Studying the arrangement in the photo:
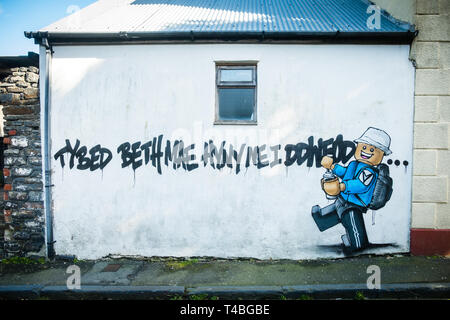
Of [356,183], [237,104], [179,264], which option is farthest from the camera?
[237,104]

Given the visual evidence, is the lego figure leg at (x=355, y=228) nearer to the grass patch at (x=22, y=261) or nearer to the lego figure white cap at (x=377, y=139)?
the lego figure white cap at (x=377, y=139)

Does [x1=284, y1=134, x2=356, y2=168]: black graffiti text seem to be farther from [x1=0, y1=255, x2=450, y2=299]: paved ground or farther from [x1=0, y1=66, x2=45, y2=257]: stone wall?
[x1=0, y1=66, x2=45, y2=257]: stone wall

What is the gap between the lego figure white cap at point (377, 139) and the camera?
184 inches

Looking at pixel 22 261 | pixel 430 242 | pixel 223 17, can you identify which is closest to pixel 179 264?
pixel 22 261

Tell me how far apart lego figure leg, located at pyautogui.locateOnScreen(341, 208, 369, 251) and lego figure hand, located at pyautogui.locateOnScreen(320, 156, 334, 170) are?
0.94 meters

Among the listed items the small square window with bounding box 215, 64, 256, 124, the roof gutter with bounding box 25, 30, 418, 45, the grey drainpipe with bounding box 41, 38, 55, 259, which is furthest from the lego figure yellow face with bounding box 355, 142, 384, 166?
the grey drainpipe with bounding box 41, 38, 55, 259

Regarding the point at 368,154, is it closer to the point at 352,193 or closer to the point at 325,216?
the point at 352,193

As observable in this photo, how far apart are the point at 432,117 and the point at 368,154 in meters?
1.39

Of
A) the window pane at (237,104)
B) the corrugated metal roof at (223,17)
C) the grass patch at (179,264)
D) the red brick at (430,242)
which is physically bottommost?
the grass patch at (179,264)

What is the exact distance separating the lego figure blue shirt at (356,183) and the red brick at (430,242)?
1103 mm

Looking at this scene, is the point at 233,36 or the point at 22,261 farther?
the point at 22,261

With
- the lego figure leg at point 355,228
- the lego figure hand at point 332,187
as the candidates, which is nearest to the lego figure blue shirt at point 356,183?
the lego figure hand at point 332,187

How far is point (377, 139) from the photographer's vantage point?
4.68 meters

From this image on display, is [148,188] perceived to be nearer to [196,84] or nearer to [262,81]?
[196,84]
